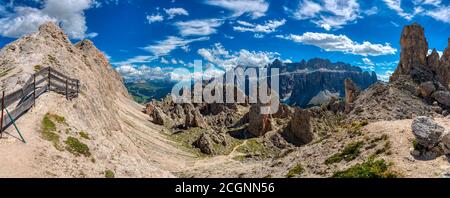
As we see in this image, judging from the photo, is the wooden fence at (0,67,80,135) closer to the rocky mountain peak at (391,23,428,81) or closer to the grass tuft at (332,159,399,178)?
the grass tuft at (332,159,399,178)

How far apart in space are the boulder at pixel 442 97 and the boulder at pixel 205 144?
105514 millimetres

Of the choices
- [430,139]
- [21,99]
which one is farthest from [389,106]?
[21,99]

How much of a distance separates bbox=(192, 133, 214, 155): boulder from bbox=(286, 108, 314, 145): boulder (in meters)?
38.4

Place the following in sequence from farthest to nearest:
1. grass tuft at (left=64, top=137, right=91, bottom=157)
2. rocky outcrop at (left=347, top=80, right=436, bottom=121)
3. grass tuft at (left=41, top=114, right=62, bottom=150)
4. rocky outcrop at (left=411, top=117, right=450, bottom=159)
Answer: rocky outcrop at (left=347, top=80, right=436, bottom=121) < grass tuft at (left=64, top=137, right=91, bottom=157) < grass tuft at (left=41, top=114, right=62, bottom=150) < rocky outcrop at (left=411, top=117, right=450, bottom=159)

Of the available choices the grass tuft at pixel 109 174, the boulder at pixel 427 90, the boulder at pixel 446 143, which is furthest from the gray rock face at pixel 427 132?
the boulder at pixel 427 90

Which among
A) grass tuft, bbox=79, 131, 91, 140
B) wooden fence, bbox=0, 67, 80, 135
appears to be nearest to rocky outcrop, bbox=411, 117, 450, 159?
grass tuft, bbox=79, 131, 91, 140

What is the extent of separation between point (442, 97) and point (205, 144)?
110m

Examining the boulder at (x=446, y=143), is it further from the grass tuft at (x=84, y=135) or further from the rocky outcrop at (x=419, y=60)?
the rocky outcrop at (x=419, y=60)

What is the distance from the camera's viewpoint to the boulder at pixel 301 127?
576ft

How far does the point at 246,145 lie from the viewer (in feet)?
612

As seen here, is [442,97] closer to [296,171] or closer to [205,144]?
[296,171]

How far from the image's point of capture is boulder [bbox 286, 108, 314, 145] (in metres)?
176

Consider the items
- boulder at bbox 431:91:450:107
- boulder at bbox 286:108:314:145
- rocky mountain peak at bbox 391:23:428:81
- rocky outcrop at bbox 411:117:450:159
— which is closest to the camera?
rocky outcrop at bbox 411:117:450:159
